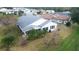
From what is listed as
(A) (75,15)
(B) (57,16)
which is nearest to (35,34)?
(B) (57,16)

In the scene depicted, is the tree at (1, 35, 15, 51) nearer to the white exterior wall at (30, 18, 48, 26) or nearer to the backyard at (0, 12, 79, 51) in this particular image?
the backyard at (0, 12, 79, 51)

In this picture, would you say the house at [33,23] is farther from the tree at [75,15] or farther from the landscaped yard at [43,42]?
the tree at [75,15]

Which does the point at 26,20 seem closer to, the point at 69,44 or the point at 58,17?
the point at 58,17

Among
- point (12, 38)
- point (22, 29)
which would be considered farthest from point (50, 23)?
point (12, 38)

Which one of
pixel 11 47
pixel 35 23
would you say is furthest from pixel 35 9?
pixel 11 47
